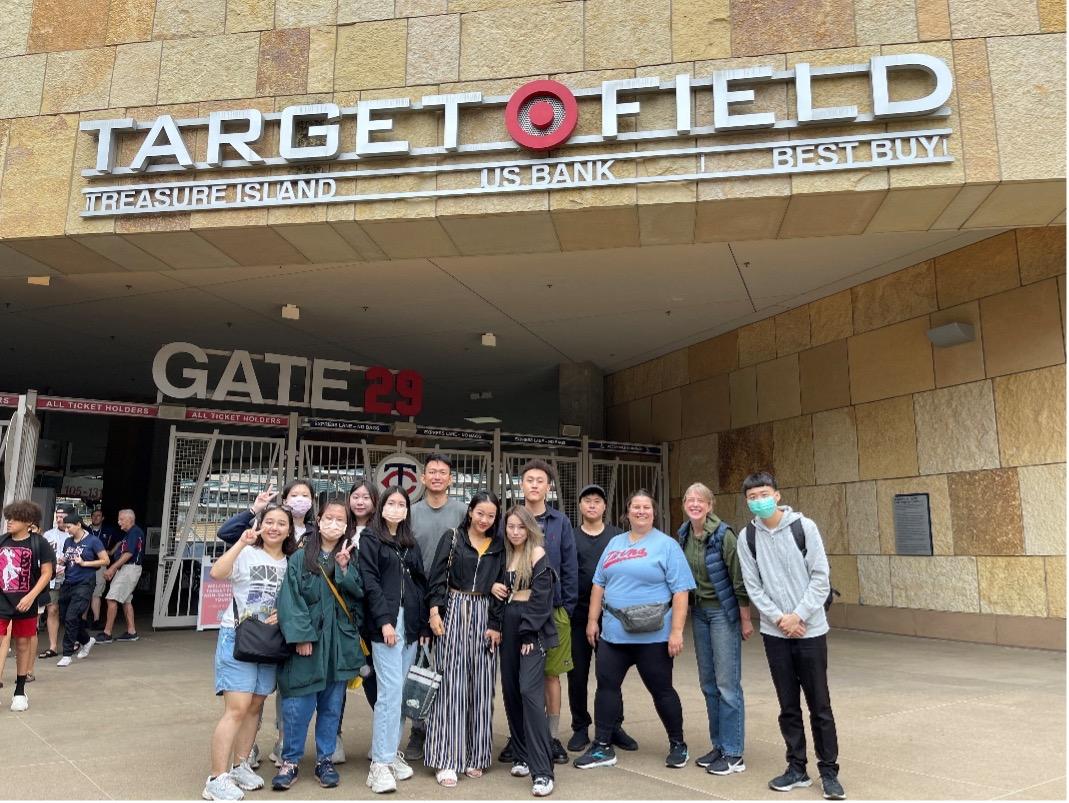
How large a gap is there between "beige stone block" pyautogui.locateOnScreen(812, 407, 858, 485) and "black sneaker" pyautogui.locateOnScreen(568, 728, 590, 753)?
6988mm

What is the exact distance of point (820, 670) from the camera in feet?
12.7

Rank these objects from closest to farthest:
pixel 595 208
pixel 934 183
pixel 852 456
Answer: pixel 934 183 → pixel 595 208 → pixel 852 456

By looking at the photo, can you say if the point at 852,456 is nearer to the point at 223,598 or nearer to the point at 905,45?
the point at 905,45

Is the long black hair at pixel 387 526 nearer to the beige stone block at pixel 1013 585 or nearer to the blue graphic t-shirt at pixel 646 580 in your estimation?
the blue graphic t-shirt at pixel 646 580

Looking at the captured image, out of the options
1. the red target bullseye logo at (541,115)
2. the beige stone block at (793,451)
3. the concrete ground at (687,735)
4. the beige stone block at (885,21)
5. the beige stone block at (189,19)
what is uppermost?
the beige stone block at (189,19)

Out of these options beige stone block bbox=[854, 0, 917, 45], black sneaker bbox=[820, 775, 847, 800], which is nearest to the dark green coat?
black sneaker bbox=[820, 775, 847, 800]

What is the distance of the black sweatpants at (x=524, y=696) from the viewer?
396 cm

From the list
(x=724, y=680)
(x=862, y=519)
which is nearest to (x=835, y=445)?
(x=862, y=519)

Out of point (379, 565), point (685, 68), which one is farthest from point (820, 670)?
point (685, 68)

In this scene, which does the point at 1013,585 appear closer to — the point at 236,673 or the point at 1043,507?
the point at 1043,507

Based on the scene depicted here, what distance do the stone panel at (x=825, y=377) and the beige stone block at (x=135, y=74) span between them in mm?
8830

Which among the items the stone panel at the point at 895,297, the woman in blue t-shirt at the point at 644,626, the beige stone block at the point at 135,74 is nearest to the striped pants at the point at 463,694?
the woman in blue t-shirt at the point at 644,626

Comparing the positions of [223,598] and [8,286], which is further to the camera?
[8,286]

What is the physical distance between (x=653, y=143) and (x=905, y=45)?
2245mm
